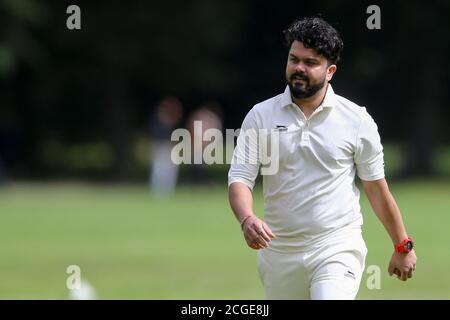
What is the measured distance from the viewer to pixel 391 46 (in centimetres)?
4022

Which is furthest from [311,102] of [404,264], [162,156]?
[162,156]

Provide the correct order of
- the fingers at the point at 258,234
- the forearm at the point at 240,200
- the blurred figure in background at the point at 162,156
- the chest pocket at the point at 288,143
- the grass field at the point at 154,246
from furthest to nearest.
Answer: the blurred figure in background at the point at 162,156, the grass field at the point at 154,246, the chest pocket at the point at 288,143, the forearm at the point at 240,200, the fingers at the point at 258,234

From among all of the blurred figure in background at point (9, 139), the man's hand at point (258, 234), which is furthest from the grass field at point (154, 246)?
the blurred figure in background at point (9, 139)

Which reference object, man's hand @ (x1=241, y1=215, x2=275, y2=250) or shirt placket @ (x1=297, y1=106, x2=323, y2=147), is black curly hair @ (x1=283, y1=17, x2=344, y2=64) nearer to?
shirt placket @ (x1=297, y1=106, x2=323, y2=147)

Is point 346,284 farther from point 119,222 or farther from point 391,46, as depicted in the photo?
point 391,46

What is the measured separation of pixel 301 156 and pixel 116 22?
107 feet

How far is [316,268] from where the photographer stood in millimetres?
7723

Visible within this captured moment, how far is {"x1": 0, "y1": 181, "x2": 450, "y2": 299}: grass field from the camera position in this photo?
1403 cm

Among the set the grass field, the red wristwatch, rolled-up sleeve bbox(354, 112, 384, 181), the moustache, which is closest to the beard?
the moustache

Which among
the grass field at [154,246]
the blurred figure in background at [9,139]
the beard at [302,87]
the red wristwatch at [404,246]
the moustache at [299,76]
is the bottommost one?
the grass field at [154,246]

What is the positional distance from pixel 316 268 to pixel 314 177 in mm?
610

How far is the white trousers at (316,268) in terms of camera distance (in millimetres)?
7602

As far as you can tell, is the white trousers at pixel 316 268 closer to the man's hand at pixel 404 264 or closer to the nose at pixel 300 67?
the man's hand at pixel 404 264

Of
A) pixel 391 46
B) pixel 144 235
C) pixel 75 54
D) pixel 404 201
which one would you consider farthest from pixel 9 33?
pixel 144 235
